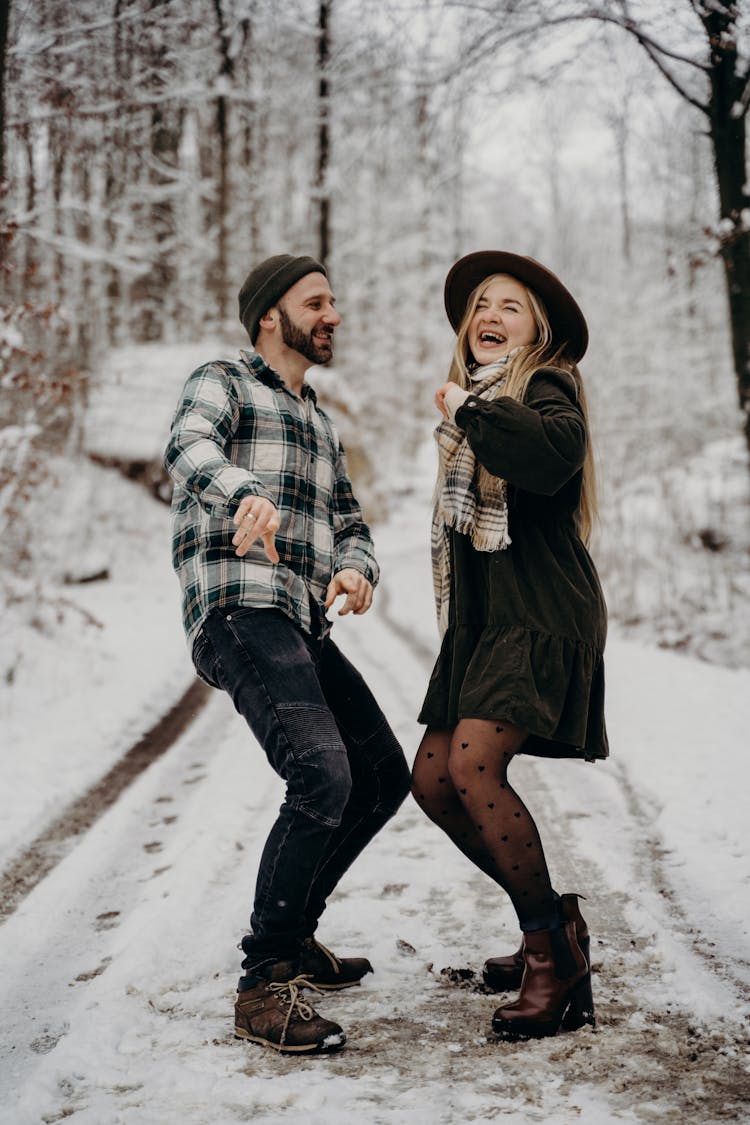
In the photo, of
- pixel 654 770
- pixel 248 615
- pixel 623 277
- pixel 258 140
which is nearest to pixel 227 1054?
pixel 248 615

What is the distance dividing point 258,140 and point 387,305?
606cm

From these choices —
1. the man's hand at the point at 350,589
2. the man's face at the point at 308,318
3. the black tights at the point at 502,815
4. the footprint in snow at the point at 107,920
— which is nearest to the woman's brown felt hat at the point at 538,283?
the man's face at the point at 308,318

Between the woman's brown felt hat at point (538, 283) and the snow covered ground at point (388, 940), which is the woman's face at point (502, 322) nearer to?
the woman's brown felt hat at point (538, 283)

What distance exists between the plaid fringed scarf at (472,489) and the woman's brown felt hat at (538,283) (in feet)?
0.75

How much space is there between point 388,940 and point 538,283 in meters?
2.06

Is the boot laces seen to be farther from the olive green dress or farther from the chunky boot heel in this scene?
the olive green dress

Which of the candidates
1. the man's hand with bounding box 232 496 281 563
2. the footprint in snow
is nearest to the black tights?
the man's hand with bounding box 232 496 281 563

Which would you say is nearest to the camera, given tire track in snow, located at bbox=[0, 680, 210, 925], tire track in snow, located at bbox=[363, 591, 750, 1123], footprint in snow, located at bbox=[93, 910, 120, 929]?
tire track in snow, located at bbox=[363, 591, 750, 1123]

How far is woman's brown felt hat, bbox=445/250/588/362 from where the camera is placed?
263 centimetres

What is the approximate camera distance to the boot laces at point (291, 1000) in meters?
2.32

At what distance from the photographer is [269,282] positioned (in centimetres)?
281

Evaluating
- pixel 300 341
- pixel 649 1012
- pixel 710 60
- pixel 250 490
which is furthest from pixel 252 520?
pixel 710 60

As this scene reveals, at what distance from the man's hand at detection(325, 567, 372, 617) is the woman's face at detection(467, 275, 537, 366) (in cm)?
72

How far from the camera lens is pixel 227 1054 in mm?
2283
